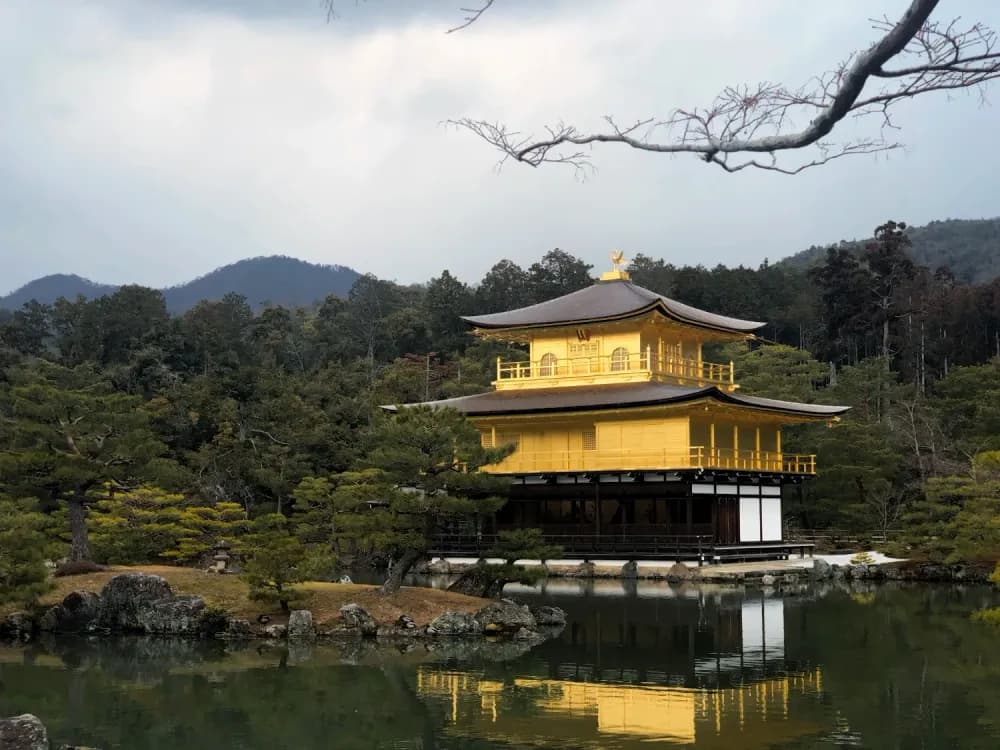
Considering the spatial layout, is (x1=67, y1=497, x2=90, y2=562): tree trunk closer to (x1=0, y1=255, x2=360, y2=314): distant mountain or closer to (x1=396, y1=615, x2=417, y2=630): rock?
(x1=396, y1=615, x2=417, y2=630): rock

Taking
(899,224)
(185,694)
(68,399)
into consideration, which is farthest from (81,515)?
(899,224)

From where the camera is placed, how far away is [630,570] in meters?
28.8

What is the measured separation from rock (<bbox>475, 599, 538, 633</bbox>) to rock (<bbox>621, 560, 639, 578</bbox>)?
10537 millimetres

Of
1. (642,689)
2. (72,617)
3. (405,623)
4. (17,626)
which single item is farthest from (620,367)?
(642,689)

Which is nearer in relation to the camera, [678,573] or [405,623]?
[405,623]

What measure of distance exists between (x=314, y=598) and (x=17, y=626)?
15.4 feet

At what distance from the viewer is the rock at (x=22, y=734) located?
905 cm

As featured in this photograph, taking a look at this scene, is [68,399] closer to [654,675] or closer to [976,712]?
[654,675]

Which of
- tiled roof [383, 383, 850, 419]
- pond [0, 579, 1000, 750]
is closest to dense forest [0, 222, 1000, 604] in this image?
pond [0, 579, 1000, 750]

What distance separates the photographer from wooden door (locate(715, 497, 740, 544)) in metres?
31.1

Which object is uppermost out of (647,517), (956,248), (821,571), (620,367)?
(956,248)

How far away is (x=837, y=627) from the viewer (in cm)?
1889

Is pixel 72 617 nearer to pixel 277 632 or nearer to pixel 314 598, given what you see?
pixel 277 632

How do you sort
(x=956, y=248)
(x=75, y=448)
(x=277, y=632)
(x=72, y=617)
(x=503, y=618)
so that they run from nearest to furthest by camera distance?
1. (x=277, y=632)
2. (x=503, y=618)
3. (x=72, y=617)
4. (x=75, y=448)
5. (x=956, y=248)
